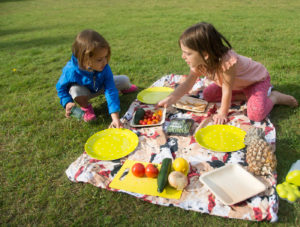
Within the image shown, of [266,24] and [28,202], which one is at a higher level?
[266,24]

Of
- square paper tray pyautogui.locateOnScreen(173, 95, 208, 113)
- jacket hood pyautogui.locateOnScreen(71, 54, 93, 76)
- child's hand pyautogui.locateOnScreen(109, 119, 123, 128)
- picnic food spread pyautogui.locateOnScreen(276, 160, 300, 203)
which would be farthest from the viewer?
square paper tray pyautogui.locateOnScreen(173, 95, 208, 113)

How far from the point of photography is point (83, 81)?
3559 millimetres

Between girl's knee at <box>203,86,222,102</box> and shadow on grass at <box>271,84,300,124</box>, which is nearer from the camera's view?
shadow on grass at <box>271,84,300,124</box>

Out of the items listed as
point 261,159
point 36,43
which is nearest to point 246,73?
point 261,159

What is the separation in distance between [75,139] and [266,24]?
773 cm

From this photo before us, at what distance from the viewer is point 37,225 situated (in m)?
2.10

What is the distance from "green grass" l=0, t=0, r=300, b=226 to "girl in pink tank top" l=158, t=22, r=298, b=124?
12.1 inches

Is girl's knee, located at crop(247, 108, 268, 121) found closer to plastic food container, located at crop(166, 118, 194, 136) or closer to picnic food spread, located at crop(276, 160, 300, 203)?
plastic food container, located at crop(166, 118, 194, 136)

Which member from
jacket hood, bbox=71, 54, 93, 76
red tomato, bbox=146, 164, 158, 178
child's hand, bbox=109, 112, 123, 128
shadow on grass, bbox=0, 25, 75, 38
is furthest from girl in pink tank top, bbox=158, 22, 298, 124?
shadow on grass, bbox=0, 25, 75, 38

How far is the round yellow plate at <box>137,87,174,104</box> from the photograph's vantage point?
3812mm

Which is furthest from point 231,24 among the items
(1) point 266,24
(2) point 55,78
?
(2) point 55,78

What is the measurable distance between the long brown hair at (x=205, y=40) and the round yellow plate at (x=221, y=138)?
2.61 ft

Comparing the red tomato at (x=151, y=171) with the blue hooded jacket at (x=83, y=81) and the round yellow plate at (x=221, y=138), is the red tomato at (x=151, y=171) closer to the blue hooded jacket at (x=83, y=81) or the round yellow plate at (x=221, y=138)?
the round yellow plate at (x=221, y=138)

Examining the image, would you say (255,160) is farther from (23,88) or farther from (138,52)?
(138,52)
